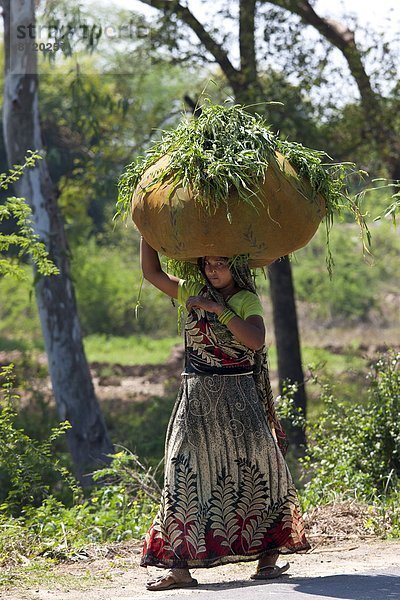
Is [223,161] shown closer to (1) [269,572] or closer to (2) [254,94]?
(1) [269,572]

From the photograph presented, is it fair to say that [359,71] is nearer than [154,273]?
No

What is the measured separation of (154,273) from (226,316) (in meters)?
0.60

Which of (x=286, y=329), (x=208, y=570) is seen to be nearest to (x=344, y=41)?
(x=286, y=329)

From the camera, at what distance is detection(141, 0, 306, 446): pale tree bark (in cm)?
1236

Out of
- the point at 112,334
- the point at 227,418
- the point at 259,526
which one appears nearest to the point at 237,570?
the point at 259,526

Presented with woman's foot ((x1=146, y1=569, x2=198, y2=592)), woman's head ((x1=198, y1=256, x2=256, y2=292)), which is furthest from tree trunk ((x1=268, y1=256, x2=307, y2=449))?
woman's foot ((x1=146, y1=569, x2=198, y2=592))

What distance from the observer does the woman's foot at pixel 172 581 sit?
16.6 ft

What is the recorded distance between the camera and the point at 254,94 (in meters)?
12.1

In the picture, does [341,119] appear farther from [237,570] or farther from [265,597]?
[265,597]

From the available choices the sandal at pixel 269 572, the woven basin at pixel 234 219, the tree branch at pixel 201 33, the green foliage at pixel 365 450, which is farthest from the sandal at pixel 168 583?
the tree branch at pixel 201 33

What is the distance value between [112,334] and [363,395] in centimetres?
1309

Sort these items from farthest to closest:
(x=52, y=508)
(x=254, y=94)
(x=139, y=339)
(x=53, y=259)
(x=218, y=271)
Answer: (x=139, y=339) < (x=254, y=94) < (x=53, y=259) < (x=52, y=508) < (x=218, y=271)

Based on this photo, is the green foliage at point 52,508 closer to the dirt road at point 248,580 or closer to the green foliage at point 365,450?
the dirt road at point 248,580

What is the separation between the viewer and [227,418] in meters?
5.17
